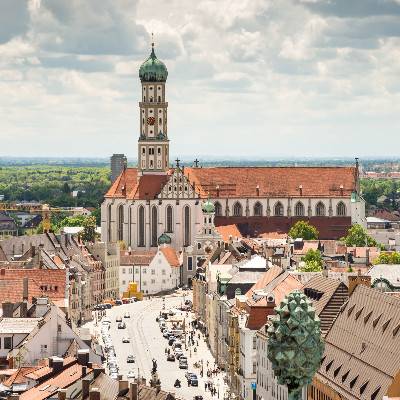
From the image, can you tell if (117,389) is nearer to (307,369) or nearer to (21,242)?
(307,369)

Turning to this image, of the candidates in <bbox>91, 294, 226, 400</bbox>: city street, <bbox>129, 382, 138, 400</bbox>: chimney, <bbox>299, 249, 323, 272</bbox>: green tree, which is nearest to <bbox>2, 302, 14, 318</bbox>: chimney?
<bbox>91, 294, 226, 400</bbox>: city street

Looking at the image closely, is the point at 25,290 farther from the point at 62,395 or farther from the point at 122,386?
the point at 62,395

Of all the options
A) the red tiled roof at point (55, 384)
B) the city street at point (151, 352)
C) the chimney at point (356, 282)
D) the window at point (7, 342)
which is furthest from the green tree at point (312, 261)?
the red tiled roof at point (55, 384)

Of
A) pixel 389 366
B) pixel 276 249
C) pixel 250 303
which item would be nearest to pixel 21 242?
pixel 276 249

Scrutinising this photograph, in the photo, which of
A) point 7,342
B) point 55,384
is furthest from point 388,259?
point 55,384

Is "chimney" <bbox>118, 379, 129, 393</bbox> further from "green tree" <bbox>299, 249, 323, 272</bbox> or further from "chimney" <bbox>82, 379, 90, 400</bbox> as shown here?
"green tree" <bbox>299, 249, 323, 272</bbox>

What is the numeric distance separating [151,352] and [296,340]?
320 ft

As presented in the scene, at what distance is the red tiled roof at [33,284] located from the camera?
404 feet

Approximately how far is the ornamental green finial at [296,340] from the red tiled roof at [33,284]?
3023 inches

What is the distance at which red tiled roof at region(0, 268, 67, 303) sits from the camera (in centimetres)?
12325

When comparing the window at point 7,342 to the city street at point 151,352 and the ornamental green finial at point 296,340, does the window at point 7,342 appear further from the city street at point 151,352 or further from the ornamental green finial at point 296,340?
the ornamental green finial at point 296,340

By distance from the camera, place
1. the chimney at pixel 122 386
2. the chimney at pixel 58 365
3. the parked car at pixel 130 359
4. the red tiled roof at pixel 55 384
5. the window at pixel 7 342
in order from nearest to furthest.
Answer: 1. the chimney at pixel 122 386
2. the red tiled roof at pixel 55 384
3. the chimney at pixel 58 365
4. the window at pixel 7 342
5. the parked car at pixel 130 359

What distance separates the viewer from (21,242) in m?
191

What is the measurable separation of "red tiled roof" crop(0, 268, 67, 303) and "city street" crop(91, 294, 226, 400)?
26.0 feet
